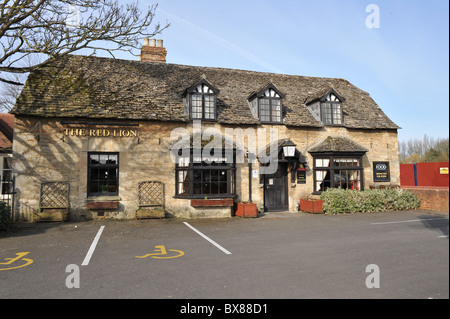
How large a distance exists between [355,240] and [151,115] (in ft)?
32.4

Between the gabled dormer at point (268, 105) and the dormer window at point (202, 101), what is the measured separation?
2.30 meters

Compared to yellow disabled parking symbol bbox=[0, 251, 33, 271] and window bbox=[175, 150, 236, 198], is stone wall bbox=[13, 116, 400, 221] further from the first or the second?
yellow disabled parking symbol bbox=[0, 251, 33, 271]

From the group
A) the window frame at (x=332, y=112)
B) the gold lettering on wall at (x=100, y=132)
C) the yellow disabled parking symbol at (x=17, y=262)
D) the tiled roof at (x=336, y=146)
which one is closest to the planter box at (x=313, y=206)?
the tiled roof at (x=336, y=146)

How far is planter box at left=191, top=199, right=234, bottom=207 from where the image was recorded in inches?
520

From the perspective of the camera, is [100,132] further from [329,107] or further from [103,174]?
[329,107]

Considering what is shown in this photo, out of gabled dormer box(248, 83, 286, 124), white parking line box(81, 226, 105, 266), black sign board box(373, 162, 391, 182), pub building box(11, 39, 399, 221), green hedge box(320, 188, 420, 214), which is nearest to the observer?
white parking line box(81, 226, 105, 266)

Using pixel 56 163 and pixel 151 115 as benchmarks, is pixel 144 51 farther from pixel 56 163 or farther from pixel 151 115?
pixel 56 163

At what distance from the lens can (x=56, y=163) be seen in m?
12.6

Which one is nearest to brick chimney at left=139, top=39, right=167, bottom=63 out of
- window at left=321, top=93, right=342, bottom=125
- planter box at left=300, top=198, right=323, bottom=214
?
window at left=321, top=93, right=342, bottom=125

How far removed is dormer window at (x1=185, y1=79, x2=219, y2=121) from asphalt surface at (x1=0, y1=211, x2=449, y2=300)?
5852 mm

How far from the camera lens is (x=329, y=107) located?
16609mm

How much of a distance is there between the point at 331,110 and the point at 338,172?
11.6 feet

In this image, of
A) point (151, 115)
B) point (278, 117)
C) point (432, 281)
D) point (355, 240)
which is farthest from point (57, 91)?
point (432, 281)

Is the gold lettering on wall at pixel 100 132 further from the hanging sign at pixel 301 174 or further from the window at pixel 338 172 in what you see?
the window at pixel 338 172
